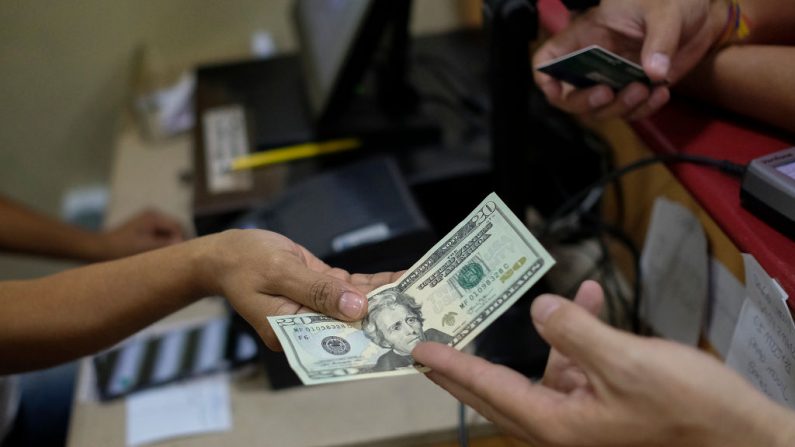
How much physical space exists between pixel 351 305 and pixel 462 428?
31 cm

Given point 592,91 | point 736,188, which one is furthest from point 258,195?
point 736,188

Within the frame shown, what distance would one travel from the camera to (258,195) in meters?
1.12

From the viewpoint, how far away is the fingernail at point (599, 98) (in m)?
0.78

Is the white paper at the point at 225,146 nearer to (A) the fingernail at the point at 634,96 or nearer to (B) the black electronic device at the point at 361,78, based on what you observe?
(B) the black electronic device at the point at 361,78

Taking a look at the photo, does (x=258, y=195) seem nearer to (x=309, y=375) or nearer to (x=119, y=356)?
(x=119, y=356)

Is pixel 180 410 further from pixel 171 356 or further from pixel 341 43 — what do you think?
pixel 341 43

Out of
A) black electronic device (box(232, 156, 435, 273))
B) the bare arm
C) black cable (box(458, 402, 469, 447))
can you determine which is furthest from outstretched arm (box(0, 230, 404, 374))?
the bare arm

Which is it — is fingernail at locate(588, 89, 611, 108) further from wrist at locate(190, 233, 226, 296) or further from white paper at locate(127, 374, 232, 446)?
white paper at locate(127, 374, 232, 446)

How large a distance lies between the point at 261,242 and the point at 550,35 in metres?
0.53

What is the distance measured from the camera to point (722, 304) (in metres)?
0.74

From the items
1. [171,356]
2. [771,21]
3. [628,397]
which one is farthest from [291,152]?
[628,397]

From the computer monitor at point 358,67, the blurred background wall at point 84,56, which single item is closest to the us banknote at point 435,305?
the computer monitor at point 358,67

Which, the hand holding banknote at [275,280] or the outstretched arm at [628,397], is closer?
the outstretched arm at [628,397]

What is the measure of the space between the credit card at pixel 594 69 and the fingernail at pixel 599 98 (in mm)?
10
